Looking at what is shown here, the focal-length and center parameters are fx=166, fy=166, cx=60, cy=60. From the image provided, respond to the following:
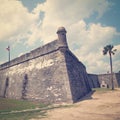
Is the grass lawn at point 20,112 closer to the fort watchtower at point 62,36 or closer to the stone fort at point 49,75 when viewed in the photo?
the stone fort at point 49,75

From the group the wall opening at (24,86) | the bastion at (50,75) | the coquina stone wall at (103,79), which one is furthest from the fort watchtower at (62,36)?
the coquina stone wall at (103,79)

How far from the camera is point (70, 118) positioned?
9406mm

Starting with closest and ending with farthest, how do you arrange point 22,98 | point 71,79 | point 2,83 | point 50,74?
1. point 71,79
2. point 50,74
3. point 22,98
4. point 2,83

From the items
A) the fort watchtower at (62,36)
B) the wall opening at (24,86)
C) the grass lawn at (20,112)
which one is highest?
the fort watchtower at (62,36)

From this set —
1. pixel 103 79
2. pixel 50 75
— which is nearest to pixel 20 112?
pixel 50 75

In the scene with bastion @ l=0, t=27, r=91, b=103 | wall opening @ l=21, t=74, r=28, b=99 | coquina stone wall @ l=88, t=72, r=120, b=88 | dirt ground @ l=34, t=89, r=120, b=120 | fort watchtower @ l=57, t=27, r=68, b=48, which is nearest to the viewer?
dirt ground @ l=34, t=89, r=120, b=120

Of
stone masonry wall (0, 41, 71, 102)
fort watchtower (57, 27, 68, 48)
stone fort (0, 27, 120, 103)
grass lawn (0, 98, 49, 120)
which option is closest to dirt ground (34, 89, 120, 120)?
grass lawn (0, 98, 49, 120)

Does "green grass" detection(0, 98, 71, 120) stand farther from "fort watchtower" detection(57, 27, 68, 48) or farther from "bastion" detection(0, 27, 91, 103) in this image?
"fort watchtower" detection(57, 27, 68, 48)

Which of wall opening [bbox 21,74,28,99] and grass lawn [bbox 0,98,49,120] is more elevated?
wall opening [bbox 21,74,28,99]

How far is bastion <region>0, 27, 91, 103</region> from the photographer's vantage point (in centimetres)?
1678

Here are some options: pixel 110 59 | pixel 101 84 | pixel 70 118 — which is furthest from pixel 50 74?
pixel 101 84

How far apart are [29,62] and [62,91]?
27.2 feet

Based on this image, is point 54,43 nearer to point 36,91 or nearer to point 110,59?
point 36,91

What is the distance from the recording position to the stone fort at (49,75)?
1681cm
